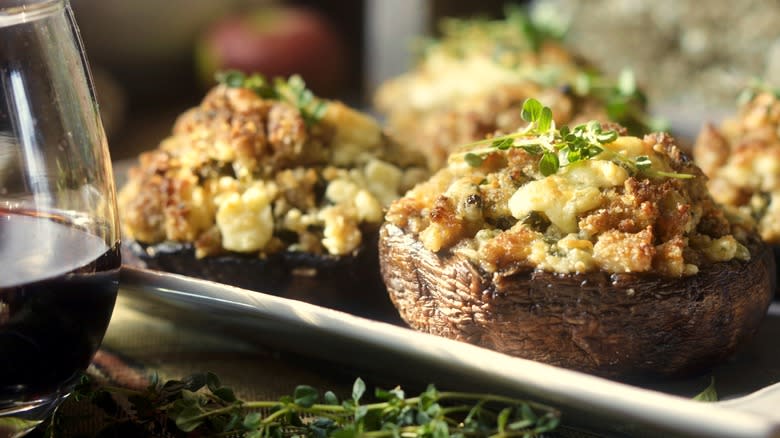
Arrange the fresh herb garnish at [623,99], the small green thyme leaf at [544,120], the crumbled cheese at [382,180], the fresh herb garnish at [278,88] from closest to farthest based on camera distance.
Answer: the small green thyme leaf at [544,120] < the crumbled cheese at [382,180] < the fresh herb garnish at [278,88] < the fresh herb garnish at [623,99]

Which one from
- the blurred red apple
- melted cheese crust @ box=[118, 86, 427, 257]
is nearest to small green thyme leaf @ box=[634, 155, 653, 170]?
melted cheese crust @ box=[118, 86, 427, 257]

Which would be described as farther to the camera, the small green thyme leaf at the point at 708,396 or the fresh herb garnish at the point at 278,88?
the fresh herb garnish at the point at 278,88

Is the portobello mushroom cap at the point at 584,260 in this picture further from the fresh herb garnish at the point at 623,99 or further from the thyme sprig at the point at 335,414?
the fresh herb garnish at the point at 623,99

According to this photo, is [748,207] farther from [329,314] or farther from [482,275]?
[329,314]

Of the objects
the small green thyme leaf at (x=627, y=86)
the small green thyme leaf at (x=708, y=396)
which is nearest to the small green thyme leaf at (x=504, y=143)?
the small green thyme leaf at (x=708, y=396)

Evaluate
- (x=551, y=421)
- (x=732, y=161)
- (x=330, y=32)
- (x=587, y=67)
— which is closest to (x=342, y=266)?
(x=551, y=421)
